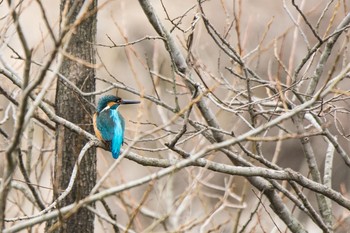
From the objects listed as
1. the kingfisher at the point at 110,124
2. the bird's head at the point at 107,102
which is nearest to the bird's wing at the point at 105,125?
the kingfisher at the point at 110,124

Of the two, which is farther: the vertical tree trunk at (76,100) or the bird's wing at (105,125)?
the vertical tree trunk at (76,100)

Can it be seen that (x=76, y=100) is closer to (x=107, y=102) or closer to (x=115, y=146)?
(x=107, y=102)

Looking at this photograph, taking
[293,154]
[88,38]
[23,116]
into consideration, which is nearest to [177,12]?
[293,154]

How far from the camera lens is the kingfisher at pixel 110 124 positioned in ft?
15.9

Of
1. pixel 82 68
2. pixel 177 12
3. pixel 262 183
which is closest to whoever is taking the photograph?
pixel 262 183

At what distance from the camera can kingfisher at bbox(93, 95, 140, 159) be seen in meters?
4.83

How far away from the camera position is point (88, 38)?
5301 mm

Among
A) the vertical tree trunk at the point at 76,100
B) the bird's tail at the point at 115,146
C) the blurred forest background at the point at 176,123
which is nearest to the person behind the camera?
the blurred forest background at the point at 176,123

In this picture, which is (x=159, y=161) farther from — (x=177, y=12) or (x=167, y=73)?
(x=177, y=12)

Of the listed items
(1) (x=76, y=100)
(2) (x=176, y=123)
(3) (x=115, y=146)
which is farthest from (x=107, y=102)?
(2) (x=176, y=123)

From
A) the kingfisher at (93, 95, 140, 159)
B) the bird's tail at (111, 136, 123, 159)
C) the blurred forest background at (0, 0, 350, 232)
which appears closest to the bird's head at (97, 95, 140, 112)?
the kingfisher at (93, 95, 140, 159)

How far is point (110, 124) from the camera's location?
4.98 metres

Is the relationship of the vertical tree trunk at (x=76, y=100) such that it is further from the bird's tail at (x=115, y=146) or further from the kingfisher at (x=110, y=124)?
the bird's tail at (x=115, y=146)

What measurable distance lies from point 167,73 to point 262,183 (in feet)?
32.3
